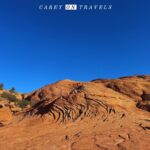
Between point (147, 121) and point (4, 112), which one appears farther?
point (4, 112)

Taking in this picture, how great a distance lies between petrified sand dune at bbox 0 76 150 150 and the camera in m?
17.2

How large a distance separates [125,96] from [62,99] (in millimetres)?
6209

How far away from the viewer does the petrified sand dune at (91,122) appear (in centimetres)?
1725

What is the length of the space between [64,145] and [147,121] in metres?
6.95

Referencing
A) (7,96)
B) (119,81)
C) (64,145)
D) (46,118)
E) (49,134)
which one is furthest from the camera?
(7,96)

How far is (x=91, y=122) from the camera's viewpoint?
21703 millimetres

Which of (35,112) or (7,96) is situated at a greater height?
(7,96)

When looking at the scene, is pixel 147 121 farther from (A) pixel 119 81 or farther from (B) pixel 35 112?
(B) pixel 35 112

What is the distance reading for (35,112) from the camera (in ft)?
86.8

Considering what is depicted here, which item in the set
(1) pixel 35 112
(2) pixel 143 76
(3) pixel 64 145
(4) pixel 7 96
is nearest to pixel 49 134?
(3) pixel 64 145

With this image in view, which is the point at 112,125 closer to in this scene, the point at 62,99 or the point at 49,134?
the point at 49,134

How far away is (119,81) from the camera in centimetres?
2914

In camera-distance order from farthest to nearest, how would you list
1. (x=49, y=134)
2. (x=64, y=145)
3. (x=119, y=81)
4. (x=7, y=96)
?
(x=7, y=96), (x=119, y=81), (x=49, y=134), (x=64, y=145)

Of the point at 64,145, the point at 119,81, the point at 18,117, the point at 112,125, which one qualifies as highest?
the point at 119,81
